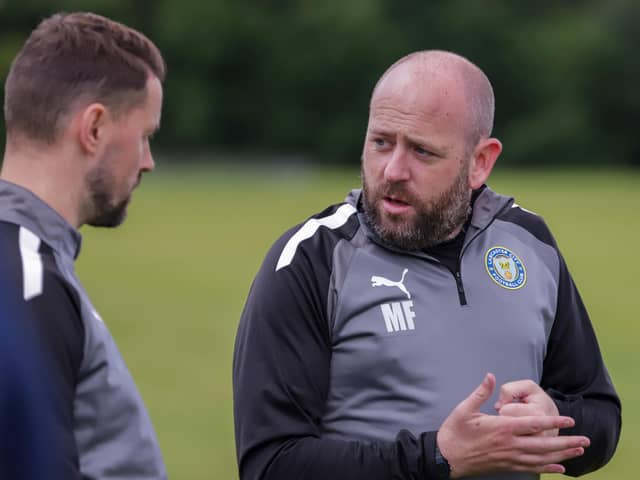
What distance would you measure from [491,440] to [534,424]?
0.44ft

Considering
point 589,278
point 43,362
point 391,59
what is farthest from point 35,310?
point 391,59

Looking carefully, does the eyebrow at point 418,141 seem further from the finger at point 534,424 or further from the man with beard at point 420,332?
the finger at point 534,424

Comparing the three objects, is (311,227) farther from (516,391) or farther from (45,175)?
(45,175)

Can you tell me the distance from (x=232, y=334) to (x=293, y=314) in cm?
1049

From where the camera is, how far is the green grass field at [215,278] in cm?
948

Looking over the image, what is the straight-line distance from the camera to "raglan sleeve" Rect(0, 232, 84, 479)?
2.35m

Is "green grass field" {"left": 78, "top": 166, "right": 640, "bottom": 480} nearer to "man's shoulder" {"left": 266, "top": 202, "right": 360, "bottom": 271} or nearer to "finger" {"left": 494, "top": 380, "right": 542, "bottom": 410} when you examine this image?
"man's shoulder" {"left": 266, "top": 202, "right": 360, "bottom": 271}

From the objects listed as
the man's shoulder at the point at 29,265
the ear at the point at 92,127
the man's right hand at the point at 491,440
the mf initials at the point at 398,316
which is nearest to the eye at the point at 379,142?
the mf initials at the point at 398,316

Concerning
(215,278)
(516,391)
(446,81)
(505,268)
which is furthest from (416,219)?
(215,278)

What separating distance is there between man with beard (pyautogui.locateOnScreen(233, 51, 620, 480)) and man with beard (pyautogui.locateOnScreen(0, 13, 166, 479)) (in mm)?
615

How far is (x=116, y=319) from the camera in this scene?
14305 millimetres

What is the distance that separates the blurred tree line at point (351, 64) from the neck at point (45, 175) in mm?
56304

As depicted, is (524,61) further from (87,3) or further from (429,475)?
(429,475)

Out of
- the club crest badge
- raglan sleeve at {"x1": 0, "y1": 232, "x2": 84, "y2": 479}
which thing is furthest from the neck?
the club crest badge
